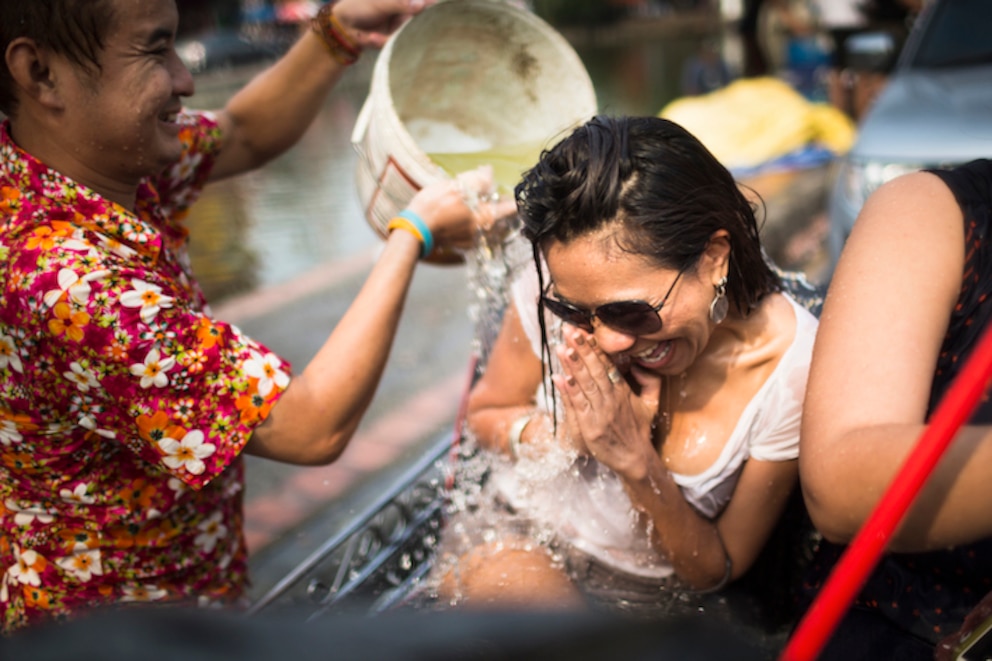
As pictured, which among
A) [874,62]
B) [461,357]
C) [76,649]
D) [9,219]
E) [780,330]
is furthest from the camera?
[874,62]

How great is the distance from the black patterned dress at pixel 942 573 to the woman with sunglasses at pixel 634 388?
0.27 metres

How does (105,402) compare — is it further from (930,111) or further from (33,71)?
(930,111)

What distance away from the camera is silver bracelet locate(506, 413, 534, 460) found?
207 cm

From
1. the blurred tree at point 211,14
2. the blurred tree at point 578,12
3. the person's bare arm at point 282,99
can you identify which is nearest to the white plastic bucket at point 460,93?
the person's bare arm at point 282,99

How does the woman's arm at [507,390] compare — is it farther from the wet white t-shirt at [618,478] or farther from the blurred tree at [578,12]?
the blurred tree at [578,12]

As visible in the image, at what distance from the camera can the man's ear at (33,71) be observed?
154 cm

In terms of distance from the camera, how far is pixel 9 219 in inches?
62.1

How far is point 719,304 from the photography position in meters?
1.71

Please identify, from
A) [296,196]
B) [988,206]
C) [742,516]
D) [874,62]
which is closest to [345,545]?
[742,516]

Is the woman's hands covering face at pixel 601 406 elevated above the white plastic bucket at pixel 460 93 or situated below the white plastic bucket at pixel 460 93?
→ below

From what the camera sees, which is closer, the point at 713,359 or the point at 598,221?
the point at 598,221

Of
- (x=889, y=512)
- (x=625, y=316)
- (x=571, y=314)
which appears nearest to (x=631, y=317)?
(x=625, y=316)

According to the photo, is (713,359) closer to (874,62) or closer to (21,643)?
(21,643)

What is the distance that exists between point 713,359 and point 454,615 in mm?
1216
